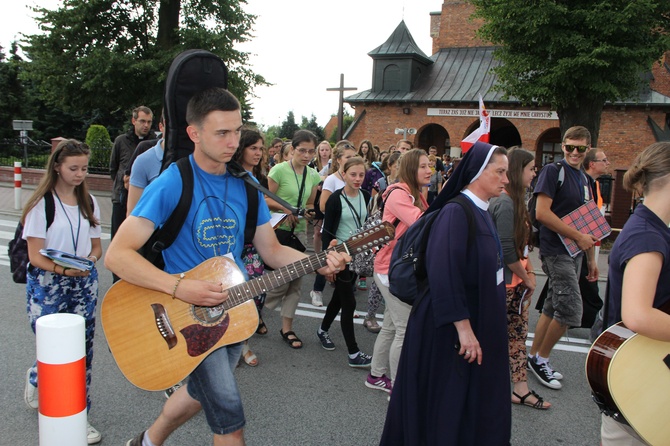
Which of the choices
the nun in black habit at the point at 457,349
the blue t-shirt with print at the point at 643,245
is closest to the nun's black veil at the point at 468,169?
the nun in black habit at the point at 457,349

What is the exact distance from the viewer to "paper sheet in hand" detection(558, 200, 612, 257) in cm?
466

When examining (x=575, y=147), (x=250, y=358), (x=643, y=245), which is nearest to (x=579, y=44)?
(x=575, y=147)

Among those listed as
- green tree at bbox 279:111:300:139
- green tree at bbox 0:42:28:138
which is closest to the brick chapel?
green tree at bbox 0:42:28:138

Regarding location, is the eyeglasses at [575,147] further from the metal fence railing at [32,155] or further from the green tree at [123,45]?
the metal fence railing at [32,155]

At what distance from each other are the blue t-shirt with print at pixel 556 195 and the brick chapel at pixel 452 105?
24617 millimetres

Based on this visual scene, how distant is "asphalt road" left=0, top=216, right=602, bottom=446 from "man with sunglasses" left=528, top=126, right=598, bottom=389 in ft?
0.95

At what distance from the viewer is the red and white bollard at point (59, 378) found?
1.93 metres

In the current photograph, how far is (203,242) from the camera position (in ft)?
8.47

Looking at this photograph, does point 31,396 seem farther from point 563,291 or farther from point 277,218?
point 563,291

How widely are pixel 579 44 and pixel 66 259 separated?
15.0 meters

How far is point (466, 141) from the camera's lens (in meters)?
3.36

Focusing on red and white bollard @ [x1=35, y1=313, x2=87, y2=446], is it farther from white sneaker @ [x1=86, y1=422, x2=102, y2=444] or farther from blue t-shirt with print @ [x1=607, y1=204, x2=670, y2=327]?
blue t-shirt with print @ [x1=607, y1=204, x2=670, y2=327]

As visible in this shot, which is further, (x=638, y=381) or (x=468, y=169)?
(x=468, y=169)

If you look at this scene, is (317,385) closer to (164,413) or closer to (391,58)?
(164,413)
